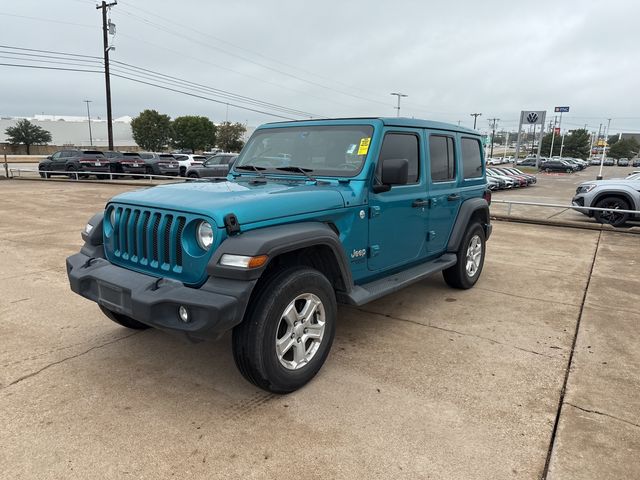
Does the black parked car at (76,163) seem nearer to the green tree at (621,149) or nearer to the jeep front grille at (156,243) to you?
the jeep front grille at (156,243)

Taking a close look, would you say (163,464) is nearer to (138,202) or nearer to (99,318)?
(138,202)

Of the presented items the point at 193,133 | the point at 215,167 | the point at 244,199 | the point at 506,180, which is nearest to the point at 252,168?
the point at 244,199

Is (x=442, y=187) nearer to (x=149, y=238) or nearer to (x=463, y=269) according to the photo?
(x=463, y=269)

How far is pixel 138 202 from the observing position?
320cm

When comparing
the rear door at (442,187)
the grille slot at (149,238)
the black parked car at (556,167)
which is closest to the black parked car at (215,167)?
the rear door at (442,187)

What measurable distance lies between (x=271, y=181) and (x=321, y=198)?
2.42 feet

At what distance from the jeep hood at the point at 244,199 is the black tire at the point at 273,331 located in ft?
1.39

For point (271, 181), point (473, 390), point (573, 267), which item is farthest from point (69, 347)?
point (573, 267)

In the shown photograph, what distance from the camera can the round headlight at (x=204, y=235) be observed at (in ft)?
9.28

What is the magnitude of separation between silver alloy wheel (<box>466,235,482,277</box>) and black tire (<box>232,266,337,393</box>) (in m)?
2.92

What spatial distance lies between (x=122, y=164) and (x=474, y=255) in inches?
947

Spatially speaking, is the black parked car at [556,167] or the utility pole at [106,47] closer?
the utility pole at [106,47]

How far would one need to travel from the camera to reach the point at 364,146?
3.83 metres

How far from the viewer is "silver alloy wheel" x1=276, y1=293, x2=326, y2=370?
3.07 metres
